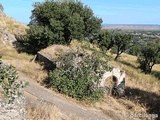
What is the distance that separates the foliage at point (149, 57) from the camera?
35031 mm

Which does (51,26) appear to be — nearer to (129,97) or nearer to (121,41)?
(129,97)

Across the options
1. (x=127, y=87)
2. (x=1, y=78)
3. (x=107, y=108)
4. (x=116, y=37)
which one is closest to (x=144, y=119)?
(x=107, y=108)

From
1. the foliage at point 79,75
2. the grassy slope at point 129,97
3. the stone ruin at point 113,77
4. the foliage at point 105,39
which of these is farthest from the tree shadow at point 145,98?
the foliage at point 105,39

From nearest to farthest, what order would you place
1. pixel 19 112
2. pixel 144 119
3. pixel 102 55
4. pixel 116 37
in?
pixel 19 112
pixel 144 119
pixel 102 55
pixel 116 37

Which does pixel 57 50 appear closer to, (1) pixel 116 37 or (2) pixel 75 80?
(2) pixel 75 80

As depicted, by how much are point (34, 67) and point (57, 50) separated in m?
2.43

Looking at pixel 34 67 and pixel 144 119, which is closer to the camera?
pixel 144 119

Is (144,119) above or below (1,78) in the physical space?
below

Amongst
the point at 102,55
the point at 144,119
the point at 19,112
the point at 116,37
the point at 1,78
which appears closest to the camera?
the point at 1,78

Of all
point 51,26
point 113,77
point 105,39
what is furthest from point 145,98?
point 105,39

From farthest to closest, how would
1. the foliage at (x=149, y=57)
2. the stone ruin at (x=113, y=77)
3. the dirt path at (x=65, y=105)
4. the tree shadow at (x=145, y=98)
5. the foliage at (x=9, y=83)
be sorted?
the foliage at (x=149, y=57) < the stone ruin at (x=113, y=77) < the tree shadow at (x=145, y=98) < the dirt path at (x=65, y=105) < the foliage at (x=9, y=83)

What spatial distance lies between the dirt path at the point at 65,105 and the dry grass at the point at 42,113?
1.68 m

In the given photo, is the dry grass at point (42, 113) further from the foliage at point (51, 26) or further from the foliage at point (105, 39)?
the foliage at point (105, 39)

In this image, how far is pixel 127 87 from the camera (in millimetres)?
20781
